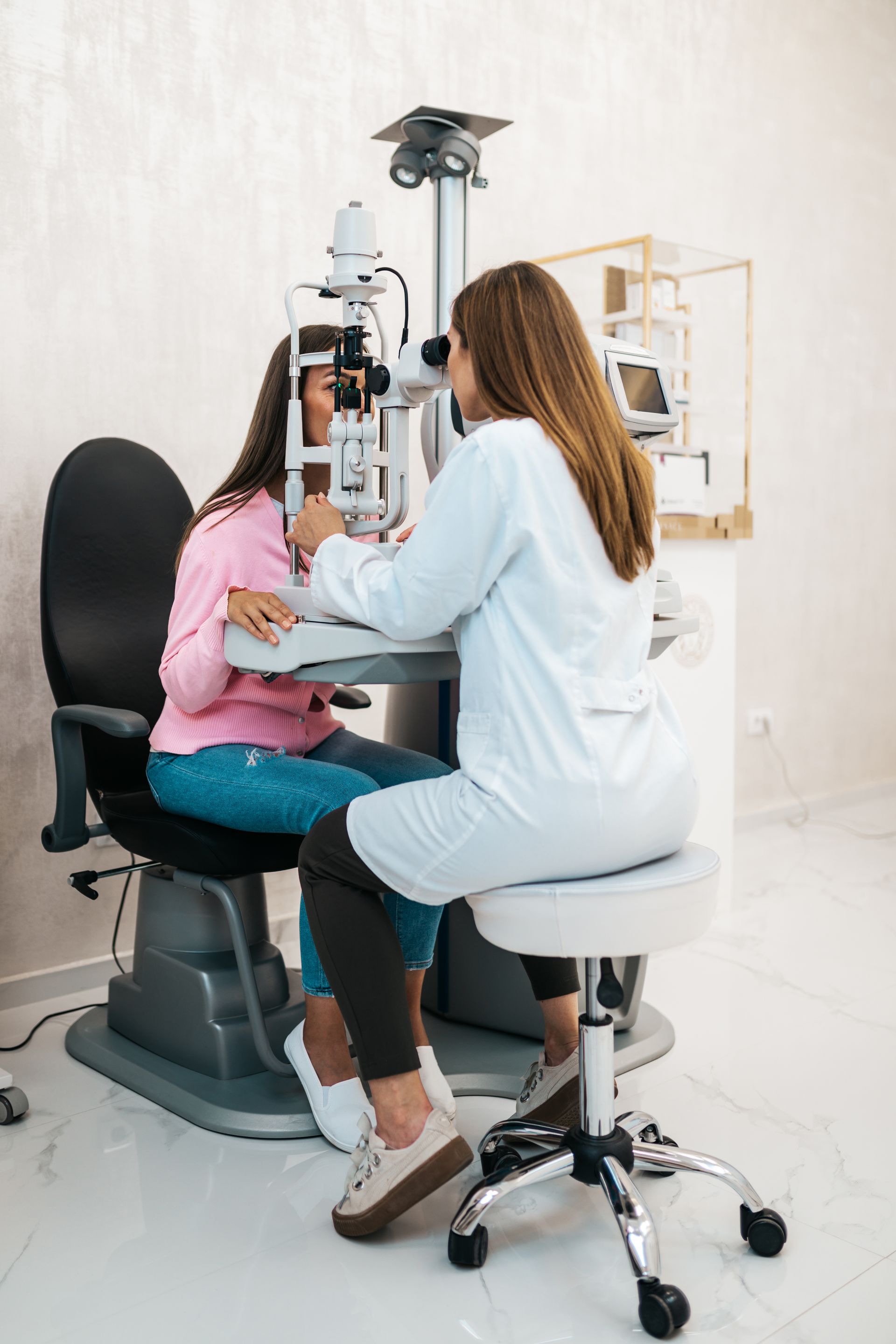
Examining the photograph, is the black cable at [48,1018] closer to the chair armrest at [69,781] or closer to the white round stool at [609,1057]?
the chair armrest at [69,781]

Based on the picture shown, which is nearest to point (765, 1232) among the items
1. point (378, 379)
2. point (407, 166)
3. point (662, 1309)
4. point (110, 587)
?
point (662, 1309)

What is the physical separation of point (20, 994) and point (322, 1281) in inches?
43.2

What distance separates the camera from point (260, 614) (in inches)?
57.5

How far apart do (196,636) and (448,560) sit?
509 millimetres

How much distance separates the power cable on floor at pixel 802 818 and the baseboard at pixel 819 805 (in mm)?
19

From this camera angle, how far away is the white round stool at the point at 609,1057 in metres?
1.23

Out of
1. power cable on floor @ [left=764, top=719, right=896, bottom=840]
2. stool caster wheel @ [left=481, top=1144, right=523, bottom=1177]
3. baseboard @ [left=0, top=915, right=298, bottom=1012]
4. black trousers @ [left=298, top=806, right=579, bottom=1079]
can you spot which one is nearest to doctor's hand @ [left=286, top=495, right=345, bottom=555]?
black trousers @ [left=298, top=806, right=579, bottom=1079]

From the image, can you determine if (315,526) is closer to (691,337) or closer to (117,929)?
(117,929)

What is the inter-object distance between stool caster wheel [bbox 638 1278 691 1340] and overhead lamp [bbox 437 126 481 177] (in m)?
1.71

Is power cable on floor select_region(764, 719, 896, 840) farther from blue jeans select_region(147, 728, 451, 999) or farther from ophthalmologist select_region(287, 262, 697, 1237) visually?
ophthalmologist select_region(287, 262, 697, 1237)

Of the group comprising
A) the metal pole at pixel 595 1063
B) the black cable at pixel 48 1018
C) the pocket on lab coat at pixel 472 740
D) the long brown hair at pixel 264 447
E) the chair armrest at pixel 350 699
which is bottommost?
the black cable at pixel 48 1018

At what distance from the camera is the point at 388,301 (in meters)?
2.65

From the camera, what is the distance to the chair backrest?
6.14 ft

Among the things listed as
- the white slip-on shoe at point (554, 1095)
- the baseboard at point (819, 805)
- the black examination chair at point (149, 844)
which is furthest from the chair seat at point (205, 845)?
the baseboard at point (819, 805)
